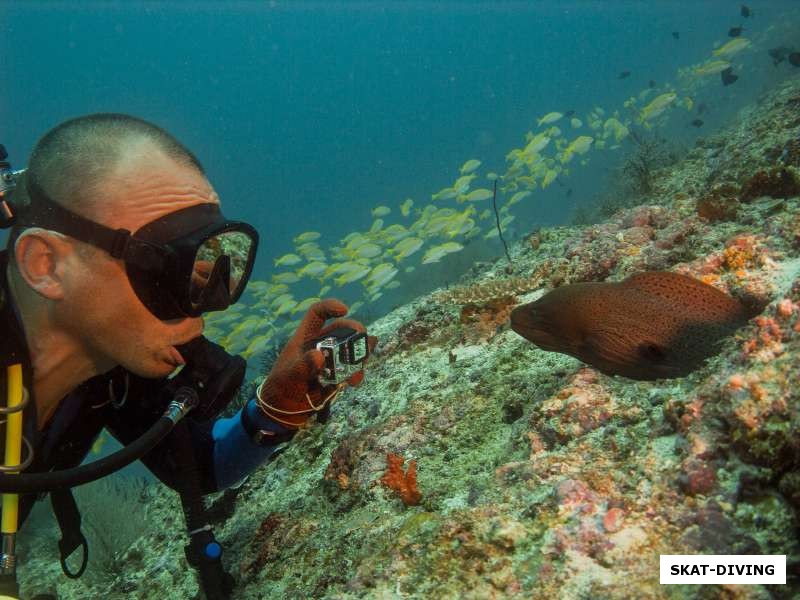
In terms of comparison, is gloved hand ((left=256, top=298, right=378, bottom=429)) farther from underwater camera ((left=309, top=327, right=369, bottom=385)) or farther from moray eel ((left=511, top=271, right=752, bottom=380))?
moray eel ((left=511, top=271, right=752, bottom=380))

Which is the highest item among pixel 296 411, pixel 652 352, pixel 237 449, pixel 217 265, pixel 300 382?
pixel 217 265

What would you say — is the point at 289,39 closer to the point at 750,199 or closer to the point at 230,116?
the point at 230,116

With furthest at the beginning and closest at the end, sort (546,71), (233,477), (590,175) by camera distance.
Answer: (546,71) < (590,175) < (233,477)

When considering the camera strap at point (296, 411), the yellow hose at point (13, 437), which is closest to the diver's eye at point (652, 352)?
the camera strap at point (296, 411)

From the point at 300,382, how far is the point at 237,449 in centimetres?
83

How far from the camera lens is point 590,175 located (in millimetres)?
43281

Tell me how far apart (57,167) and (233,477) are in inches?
86.7

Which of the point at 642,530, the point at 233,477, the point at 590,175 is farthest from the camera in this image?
the point at 590,175

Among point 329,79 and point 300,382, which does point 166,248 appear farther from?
point 329,79

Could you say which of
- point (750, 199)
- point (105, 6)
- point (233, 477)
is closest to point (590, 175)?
point (750, 199)

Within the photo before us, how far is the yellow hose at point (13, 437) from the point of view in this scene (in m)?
2.01

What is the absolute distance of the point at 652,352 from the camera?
78.3 inches

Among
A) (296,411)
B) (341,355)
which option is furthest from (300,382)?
(341,355)

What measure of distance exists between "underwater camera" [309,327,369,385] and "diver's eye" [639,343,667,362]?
1384mm
